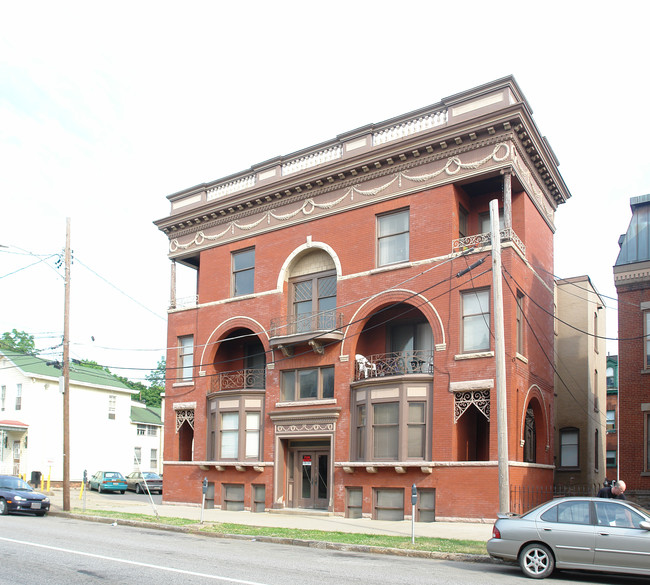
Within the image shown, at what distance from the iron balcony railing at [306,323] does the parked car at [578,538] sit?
13.7 metres

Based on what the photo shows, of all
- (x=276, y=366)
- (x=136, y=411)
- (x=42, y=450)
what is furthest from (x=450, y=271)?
(x=136, y=411)

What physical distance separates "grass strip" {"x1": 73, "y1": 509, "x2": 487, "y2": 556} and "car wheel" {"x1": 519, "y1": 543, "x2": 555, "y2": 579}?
2139 mm

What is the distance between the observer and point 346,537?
695 inches

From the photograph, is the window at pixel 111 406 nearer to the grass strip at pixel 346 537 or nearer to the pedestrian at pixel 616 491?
the grass strip at pixel 346 537

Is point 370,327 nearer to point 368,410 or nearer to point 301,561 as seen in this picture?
point 368,410

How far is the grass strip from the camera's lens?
15.5 m

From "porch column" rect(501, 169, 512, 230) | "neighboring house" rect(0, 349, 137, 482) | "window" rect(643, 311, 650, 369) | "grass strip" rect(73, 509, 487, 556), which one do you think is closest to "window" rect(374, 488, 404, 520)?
"grass strip" rect(73, 509, 487, 556)

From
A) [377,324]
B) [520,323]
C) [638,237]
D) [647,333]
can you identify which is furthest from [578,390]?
[377,324]

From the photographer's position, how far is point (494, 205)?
1756 cm

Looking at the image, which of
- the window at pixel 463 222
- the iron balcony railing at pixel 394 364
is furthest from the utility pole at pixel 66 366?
the window at pixel 463 222

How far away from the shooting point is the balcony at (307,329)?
25.9 m

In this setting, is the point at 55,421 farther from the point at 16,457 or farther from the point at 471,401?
the point at 471,401

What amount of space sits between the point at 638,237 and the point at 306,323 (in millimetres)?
13349

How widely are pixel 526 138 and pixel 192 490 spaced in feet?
63.3
